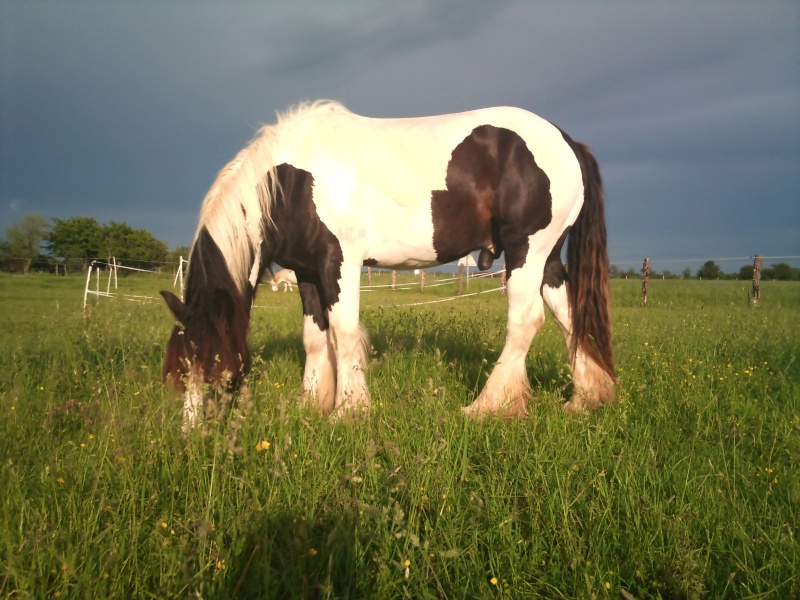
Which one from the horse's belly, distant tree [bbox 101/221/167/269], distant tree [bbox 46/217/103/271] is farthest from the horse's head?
distant tree [bbox 46/217/103/271]

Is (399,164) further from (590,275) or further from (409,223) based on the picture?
(590,275)

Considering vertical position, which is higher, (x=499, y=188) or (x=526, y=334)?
(x=499, y=188)

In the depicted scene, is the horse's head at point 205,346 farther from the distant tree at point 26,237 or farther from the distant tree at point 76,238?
the distant tree at point 76,238

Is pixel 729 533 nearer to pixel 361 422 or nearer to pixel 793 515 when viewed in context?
pixel 793 515

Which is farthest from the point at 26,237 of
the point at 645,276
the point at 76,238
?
the point at 645,276

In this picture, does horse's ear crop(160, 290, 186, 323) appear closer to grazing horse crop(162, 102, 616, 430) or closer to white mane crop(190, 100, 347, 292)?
grazing horse crop(162, 102, 616, 430)

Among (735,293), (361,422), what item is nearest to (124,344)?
(361,422)

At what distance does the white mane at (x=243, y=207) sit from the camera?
3.41 metres

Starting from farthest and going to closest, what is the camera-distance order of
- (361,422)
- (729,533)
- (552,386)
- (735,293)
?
(735,293) → (552,386) → (361,422) → (729,533)

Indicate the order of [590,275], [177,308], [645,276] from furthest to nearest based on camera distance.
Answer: [645,276] → [590,275] → [177,308]

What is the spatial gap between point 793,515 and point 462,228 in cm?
273

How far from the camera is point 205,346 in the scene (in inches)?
115

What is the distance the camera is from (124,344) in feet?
17.9

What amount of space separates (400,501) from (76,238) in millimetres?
31625
